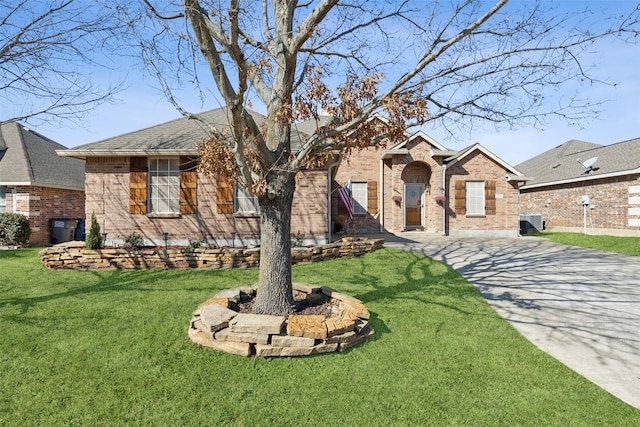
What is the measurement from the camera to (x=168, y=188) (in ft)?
33.8

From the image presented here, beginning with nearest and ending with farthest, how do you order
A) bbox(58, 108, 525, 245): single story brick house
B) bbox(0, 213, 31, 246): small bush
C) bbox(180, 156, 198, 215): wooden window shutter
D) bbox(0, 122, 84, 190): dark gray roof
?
bbox(58, 108, 525, 245): single story brick house < bbox(180, 156, 198, 215): wooden window shutter < bbox(0, 213, 31, 246): small bush < bbox(0, 122, 84, 190): dark gray roof

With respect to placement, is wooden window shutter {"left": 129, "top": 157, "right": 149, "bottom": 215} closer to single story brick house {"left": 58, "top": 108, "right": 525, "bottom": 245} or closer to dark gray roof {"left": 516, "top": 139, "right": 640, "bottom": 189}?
single story brick house {"left": 58, "top": 108, "right": 525, "bottom": 245}

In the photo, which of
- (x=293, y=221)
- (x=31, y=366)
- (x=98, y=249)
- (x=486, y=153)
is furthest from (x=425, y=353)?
Answer: (x=486, y=153)

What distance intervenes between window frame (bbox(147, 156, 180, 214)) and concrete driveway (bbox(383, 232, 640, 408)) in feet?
25.6

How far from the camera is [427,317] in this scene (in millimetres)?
4809

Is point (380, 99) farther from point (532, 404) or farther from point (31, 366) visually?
point (31, 366)

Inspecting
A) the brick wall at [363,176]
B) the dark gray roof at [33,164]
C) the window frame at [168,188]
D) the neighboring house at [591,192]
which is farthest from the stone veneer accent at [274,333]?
the neighboring house at [591,192]

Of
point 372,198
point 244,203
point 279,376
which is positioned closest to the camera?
point 279,376

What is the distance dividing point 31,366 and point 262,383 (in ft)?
7.93

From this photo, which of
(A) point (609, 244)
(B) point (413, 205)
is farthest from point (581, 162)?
(B) point (413, 205)

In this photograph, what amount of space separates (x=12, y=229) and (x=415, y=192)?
16.6 m

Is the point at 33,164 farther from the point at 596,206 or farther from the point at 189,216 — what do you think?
the point at 596,206

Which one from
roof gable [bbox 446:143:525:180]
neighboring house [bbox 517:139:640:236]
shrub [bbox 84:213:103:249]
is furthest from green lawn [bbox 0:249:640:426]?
neighboring house [bbox 517:139:640:236]

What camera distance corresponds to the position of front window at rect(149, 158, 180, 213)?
33.5ft
